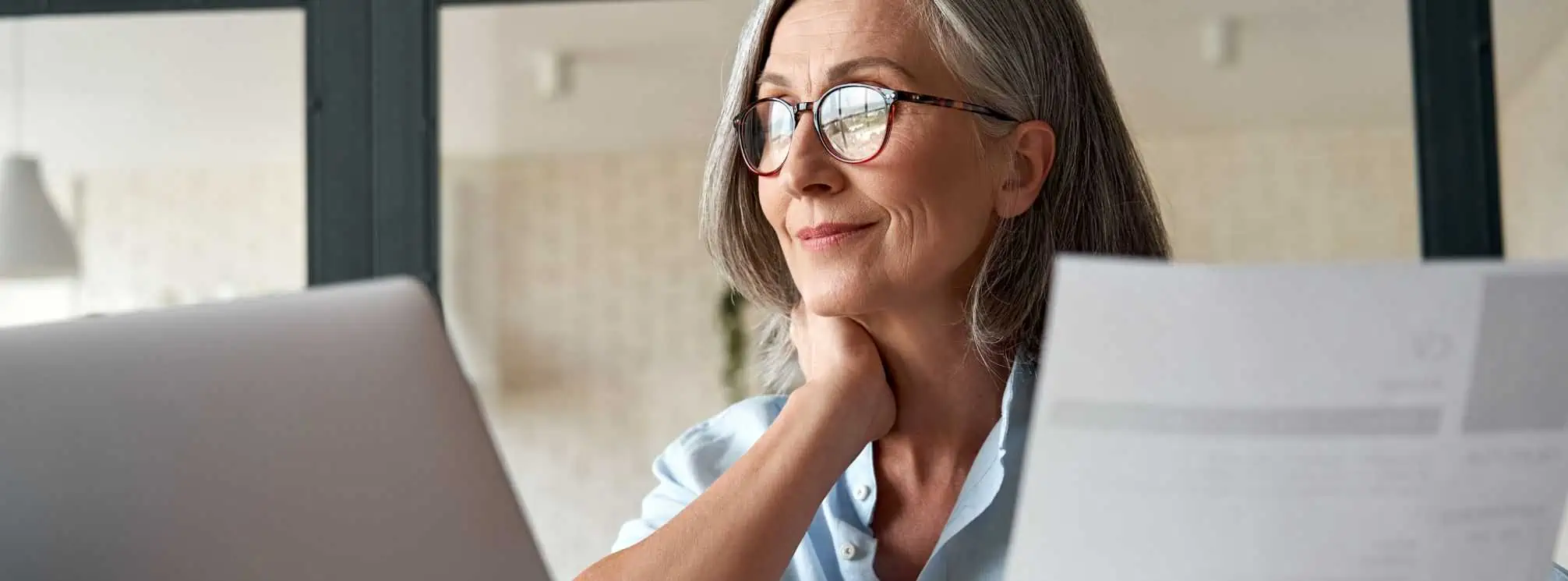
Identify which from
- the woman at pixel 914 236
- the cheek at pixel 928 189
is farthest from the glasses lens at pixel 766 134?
the cheek at pixel 928 189

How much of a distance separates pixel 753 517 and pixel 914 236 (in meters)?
0.33

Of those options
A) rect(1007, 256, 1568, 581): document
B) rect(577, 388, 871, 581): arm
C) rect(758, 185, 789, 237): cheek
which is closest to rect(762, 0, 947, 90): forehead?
rect(758, 185, 789, 237): cheek

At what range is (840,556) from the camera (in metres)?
1.26

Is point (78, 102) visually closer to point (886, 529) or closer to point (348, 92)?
point (348, 92)

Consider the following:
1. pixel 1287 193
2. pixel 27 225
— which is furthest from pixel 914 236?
pixel 1287 193

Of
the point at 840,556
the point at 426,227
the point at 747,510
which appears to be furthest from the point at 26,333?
the point at 426,227

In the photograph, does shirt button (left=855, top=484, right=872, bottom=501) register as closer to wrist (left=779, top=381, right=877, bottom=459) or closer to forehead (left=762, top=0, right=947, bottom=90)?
wrist (left=779, top=381, right=877, bottom=459)

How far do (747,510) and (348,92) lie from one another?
1930 mm

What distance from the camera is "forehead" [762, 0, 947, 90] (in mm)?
1232

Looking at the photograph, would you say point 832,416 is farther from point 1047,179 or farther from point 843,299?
point 1047,179

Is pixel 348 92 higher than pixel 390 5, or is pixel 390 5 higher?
pixel 390 5

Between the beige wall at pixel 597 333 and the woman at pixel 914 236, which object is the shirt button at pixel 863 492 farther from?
the beige wall at pixel 597 333

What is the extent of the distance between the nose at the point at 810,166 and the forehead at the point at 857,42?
0.17 ft

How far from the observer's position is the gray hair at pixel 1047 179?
4.07 ft
